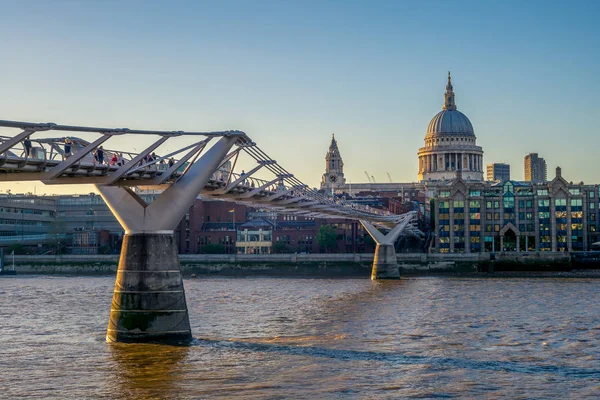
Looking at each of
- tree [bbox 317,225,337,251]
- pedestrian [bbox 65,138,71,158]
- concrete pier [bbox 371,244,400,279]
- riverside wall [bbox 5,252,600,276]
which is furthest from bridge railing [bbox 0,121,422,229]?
tree [bbox 317,225,337,251]

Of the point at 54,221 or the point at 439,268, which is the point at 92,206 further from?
the point at 439,268

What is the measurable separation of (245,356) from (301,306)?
2356cm

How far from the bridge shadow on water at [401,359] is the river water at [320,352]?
48 mm

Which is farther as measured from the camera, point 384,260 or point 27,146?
point 384,260

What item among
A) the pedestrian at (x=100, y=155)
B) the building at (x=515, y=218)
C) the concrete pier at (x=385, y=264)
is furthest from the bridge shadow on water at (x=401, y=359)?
the building at (x=515, y=218)

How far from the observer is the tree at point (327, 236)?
14362 cm

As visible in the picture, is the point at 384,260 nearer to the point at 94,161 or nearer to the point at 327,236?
the point at 327,236

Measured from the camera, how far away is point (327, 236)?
471 ft

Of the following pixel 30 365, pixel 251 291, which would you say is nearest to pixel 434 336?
pixel 30 365

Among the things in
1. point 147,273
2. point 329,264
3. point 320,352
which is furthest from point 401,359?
point 329,264

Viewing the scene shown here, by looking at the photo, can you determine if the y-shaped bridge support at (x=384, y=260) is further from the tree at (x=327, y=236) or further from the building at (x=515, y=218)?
the building at (x=515, y=218)

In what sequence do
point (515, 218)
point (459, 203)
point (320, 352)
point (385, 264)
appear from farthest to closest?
point (459, 203)
point (515, 218)
point (385, 264)
point (320, 352)

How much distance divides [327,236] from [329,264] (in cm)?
2172

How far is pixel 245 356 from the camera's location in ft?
115
